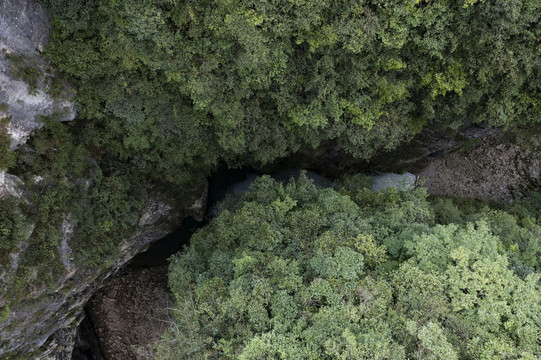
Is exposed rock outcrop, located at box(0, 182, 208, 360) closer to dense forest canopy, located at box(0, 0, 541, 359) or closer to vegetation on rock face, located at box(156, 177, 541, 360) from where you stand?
dense forest canopy, located at box(0, 0, 541, 359)

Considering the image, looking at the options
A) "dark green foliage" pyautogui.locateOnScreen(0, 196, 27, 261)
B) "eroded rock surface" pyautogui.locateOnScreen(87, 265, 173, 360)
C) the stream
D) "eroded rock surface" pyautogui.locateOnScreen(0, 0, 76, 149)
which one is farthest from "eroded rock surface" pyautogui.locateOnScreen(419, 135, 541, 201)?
"dark green foliage" pyautogui.locateOnScreen(0, 196, 27, 261)

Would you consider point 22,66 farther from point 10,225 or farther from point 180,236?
point 180,236

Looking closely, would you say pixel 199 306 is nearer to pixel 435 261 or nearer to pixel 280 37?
pixel 435 261

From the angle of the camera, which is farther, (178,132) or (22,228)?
(178,132)

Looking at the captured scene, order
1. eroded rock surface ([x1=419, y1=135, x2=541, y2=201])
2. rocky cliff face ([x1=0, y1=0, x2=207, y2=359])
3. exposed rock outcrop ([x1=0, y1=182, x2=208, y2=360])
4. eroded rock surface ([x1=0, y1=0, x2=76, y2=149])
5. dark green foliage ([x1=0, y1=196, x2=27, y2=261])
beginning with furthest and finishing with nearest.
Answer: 1. eroded rock surface ([x1=419, y1=135, x2=541, y2=201])
2. exposed rock outcrop ([x1=0, y1=182, x2=208, y2=360])
3. dark green foliage ([x1=0, y1=196, x2=27, y2=261])
4. rocky cliff face ([x1=0, y1=0, x2=207, y2=359])
5. eroded rock surface ([x1=0, y1=0, x2=76, y2=149])

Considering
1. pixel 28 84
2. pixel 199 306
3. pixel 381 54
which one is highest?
pixel 381 54

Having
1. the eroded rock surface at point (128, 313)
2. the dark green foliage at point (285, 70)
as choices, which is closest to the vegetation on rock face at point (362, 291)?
the dark green foliage at point (285, 70)

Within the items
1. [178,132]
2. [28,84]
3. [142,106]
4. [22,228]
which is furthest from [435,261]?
[28,84]

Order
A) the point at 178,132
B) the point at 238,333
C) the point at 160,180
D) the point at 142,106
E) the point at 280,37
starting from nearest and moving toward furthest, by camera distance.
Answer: the point at 238,333
the point at 280,37
the point at 142,106
the point at 178,132
the point at 160,180
